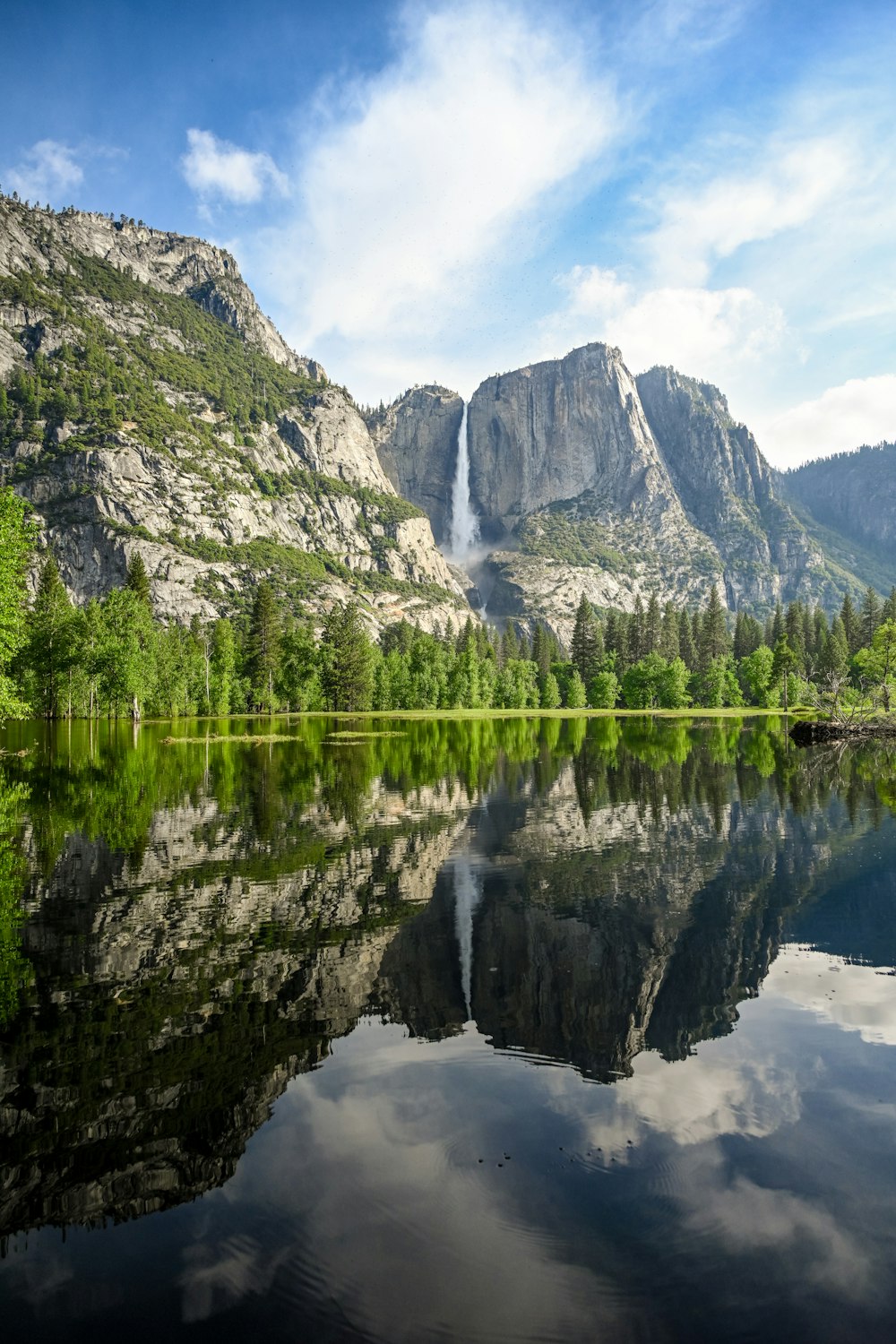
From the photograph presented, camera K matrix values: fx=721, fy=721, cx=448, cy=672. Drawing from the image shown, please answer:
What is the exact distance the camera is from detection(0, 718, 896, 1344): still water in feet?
18.4

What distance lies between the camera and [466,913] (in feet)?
49.6

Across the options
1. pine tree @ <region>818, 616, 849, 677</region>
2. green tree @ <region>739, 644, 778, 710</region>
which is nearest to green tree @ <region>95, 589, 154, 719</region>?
green tree @ <region>739, 644, 778, 710</region>

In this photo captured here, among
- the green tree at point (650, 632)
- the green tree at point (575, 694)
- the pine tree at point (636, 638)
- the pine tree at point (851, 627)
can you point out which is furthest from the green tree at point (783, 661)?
the pine tree at point (636, 638)

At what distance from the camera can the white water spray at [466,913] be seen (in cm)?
1181

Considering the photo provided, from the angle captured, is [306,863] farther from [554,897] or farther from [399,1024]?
[399,1024]

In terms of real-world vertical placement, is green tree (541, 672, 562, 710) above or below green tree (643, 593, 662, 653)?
below

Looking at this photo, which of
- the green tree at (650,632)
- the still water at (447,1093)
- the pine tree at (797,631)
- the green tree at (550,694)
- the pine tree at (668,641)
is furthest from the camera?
the green tree at (650,632)

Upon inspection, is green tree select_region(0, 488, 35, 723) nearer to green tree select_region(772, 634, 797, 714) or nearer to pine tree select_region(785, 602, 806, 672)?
green tree select_region(772, 634, 797, 714)

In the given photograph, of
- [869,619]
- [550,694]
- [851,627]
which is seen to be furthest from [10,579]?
[869,619]

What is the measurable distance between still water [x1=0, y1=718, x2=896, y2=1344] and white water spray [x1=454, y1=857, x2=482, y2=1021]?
0.32ft

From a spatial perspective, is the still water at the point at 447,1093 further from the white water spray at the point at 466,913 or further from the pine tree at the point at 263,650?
the pine tree at the point at 263,650

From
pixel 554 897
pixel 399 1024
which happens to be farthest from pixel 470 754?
pixel 399 1024

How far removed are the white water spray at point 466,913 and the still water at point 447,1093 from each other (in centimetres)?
10

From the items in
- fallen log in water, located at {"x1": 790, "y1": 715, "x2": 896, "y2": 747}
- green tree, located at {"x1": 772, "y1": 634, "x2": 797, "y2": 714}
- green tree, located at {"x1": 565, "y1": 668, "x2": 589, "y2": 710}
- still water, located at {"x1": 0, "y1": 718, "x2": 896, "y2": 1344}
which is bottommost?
A: still water, located at {"x1": 0, "y1": 718, "x2": 896, "y2": 1344}
